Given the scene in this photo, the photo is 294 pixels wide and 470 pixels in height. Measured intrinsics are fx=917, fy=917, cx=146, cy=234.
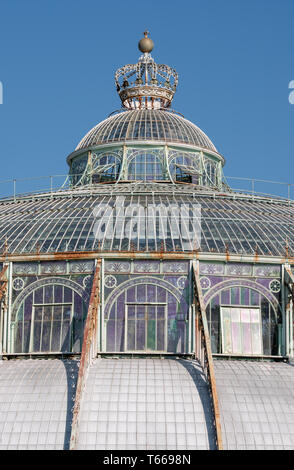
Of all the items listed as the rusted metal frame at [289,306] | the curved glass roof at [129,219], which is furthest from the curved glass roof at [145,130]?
the rusted metal frame at [289,306]

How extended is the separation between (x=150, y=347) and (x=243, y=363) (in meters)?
4.41

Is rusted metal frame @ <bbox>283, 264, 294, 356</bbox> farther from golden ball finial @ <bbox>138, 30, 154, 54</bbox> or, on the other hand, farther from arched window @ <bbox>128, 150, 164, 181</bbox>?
golden ball finial @ <bbox>138, 30, 154, 54</bbox>

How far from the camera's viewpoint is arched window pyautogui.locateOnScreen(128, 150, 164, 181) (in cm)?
5966

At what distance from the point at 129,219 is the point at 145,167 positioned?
14.1 meters

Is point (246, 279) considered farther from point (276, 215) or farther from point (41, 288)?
point (41, 288)

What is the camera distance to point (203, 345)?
137 ft

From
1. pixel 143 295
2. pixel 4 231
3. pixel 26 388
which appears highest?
pixel 4 231

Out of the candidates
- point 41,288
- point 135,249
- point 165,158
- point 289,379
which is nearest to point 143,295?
point 135,249

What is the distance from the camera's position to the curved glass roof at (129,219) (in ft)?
147

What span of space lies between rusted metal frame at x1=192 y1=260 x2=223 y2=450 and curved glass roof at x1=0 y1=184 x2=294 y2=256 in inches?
94.8

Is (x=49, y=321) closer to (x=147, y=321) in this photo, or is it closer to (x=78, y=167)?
(x=147, y=321)

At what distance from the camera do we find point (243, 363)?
1689 inches

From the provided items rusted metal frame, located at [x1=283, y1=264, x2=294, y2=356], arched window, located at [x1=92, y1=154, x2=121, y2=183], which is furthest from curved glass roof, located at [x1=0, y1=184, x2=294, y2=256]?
arched window, located at [x1=92, y1=154, x2=121, y2=183]

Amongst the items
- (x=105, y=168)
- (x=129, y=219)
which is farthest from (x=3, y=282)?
(x=105, y=168)
